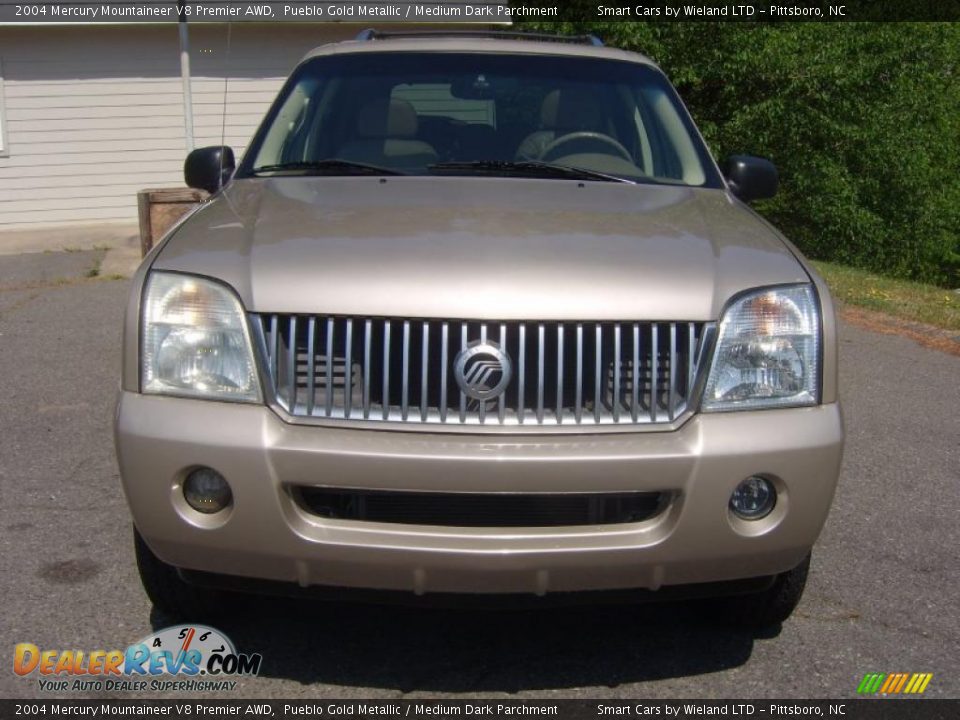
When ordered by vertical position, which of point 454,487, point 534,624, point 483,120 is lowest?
point 534,624

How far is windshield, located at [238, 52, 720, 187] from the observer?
444 centimetres

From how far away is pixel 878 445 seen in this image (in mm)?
6051

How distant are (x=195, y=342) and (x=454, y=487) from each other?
0.79 meters

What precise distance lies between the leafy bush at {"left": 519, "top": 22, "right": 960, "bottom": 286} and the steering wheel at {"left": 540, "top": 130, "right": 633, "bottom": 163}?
11.3m

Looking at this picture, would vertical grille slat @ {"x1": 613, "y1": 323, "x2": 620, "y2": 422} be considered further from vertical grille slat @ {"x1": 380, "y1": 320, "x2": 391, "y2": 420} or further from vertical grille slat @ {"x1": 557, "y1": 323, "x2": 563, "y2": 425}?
vertical grille slat @ {"x1": 380, "y1": 320, "x2": 391, "y2": 420}

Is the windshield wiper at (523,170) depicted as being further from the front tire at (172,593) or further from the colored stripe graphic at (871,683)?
the colored stripe graphic at (871,683)

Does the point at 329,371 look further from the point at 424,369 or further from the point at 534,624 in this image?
the point at 534,624

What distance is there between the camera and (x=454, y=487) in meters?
2.92

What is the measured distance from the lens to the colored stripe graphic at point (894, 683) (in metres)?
3.47

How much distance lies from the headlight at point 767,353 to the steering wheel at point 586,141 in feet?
5.19

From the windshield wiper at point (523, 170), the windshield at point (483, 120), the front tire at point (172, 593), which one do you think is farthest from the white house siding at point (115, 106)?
the front tire at point (172, 593)

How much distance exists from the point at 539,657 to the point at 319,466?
3.61 feet
